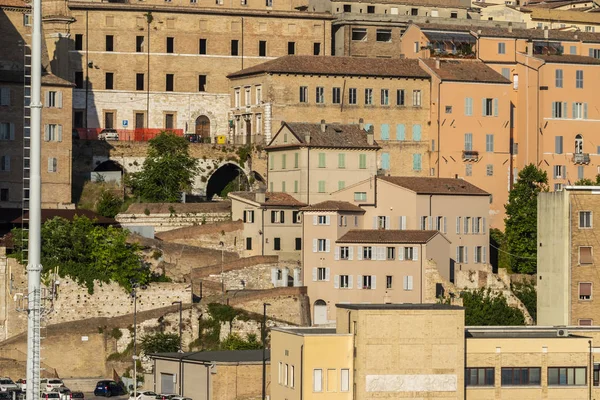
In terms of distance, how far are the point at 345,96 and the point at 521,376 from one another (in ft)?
136

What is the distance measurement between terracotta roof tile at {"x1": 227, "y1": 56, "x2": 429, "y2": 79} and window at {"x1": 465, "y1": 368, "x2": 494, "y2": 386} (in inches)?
1606

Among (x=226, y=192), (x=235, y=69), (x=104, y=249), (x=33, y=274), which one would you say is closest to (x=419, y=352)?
(x=104, y=249)

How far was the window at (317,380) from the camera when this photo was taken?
248 ft

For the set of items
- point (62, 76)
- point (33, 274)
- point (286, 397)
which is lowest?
point (286, 397)

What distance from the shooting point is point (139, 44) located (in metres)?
121

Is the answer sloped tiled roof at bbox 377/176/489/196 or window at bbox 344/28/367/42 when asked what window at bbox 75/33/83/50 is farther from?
sloped tiled roof at bbox 377/176/489/196

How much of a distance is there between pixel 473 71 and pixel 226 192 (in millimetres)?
17721

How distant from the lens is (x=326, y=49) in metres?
125

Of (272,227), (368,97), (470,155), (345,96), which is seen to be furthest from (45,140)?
(470,155)

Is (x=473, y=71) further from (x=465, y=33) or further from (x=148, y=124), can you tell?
(x=148, y=124)

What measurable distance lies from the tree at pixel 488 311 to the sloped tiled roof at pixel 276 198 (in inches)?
464

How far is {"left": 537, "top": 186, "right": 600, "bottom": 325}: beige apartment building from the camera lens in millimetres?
90812

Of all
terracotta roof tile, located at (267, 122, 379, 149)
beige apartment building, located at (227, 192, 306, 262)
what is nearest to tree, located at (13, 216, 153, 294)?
beige apartment building, located at (227, 192, 306, 262)

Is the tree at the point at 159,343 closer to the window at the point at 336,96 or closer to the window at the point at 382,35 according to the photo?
the window at the point at 336,96
